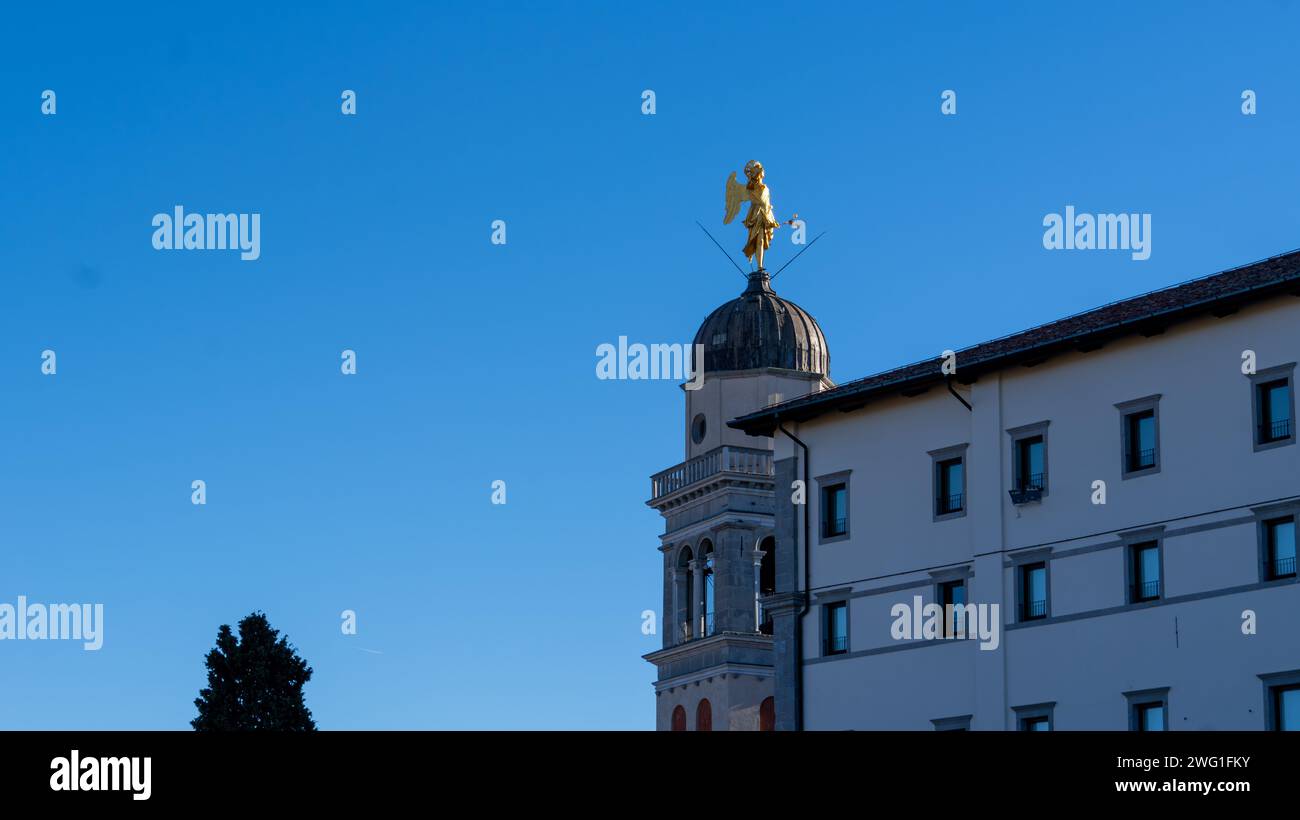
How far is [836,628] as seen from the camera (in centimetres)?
5384

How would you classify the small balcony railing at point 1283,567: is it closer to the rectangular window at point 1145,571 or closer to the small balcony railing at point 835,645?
the rectangular window at point 1145,571

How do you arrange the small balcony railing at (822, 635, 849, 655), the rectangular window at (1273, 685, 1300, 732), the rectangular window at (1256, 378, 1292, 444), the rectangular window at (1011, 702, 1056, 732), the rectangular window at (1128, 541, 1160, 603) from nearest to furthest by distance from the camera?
the rectangular window at (1273, 685, 1300, 732) → the rectangular window at (1256, 378, 1292, 444) → the rectangular window at (1128, 541, 1160, 603) → the rectangular window at (1011, 702, 1056, 732) → the small balcony railing at (822, 635, 849, 655)

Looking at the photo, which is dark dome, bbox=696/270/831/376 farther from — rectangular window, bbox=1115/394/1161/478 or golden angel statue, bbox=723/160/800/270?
rectangular window, bbox=1115/394/1161/478

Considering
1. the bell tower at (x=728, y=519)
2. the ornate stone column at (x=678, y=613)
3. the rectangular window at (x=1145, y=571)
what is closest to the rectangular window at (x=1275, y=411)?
the rectangular window at (x=1145, y=571)

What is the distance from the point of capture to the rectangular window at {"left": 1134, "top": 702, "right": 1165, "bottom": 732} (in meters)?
45.0

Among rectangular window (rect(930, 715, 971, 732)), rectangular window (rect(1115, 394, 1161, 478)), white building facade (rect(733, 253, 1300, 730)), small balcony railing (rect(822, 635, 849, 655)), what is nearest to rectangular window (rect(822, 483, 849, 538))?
white building facade (rect(733, 253, 1300, 730))

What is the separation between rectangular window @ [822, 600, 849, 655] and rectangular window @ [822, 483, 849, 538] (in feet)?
6.07

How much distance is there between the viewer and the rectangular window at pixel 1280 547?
43.4 metres

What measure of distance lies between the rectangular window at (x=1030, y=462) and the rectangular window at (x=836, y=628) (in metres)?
6.21

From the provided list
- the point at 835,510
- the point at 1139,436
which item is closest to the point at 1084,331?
the point at 1139,436

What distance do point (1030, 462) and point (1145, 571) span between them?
4486 millimetres
